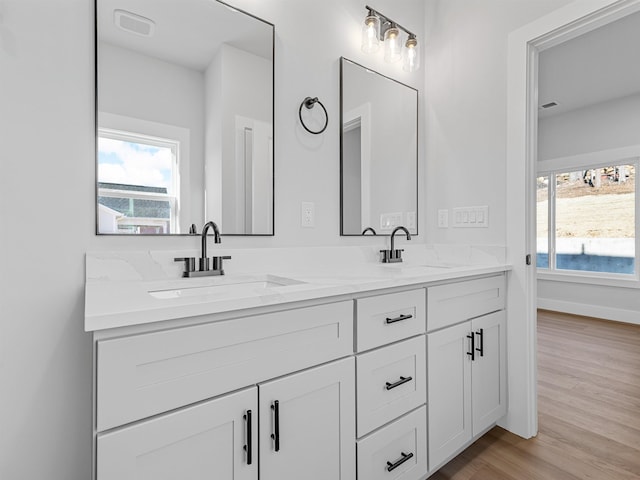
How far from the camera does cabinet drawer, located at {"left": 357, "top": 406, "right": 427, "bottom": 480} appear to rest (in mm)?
1151

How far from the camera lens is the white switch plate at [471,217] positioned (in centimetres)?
195

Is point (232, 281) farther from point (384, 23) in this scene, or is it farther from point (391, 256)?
point (384, 23)

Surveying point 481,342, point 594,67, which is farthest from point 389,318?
point 594,67

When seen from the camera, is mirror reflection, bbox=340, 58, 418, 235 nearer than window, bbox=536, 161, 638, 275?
Yes

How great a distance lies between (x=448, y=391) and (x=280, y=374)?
0.87m

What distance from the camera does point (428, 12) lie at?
2262 mm

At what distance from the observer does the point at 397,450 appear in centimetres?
125

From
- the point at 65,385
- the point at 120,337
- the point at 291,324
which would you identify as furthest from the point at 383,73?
the point at 65,385

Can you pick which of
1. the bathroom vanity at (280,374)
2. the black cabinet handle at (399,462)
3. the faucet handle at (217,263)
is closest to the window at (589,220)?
the bathroom vanity at (280,374)

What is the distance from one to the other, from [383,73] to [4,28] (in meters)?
1.74

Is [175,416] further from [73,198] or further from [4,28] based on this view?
[4,28]

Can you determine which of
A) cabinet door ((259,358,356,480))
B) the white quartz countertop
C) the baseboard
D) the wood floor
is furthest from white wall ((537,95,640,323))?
cabinet door ((259,358,356,480))

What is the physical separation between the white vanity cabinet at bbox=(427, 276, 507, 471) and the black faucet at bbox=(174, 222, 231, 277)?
2.84ft

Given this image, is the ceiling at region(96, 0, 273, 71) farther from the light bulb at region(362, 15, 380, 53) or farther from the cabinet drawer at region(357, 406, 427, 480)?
the cabinet drawer at region(357, 406, 427, 480)
